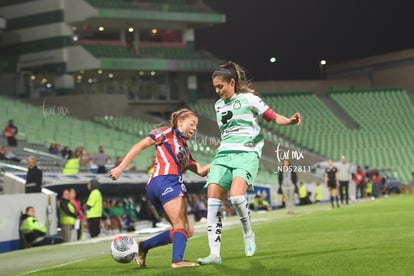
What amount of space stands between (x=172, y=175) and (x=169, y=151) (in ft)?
1.00

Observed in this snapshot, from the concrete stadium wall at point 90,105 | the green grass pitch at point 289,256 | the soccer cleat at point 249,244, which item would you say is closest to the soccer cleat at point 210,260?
the green grass pitch at point 289,256

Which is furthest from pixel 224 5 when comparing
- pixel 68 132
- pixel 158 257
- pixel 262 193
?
pixel 158 257

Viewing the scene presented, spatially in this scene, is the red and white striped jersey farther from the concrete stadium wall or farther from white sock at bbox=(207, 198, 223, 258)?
the concrete stadium wall

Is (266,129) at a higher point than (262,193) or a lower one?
higher

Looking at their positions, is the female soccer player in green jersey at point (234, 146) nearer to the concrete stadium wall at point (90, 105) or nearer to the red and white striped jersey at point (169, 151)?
the red and white striped jersey at point (169, 151)

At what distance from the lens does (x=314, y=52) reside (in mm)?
72375

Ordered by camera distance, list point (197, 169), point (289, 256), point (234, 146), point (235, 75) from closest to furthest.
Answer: point (234, 146) → point (235, 75) → point (197, 169) → point (289, 256)

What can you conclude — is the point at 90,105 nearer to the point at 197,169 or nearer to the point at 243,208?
the point at 197,169

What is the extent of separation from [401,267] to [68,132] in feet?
120

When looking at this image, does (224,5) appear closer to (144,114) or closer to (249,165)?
(144,114)

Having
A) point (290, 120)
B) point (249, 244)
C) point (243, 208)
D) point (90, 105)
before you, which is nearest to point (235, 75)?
point (290, 120)

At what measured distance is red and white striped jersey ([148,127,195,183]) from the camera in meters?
10.3

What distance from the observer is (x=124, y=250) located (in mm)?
10719

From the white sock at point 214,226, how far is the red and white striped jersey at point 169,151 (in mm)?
537
